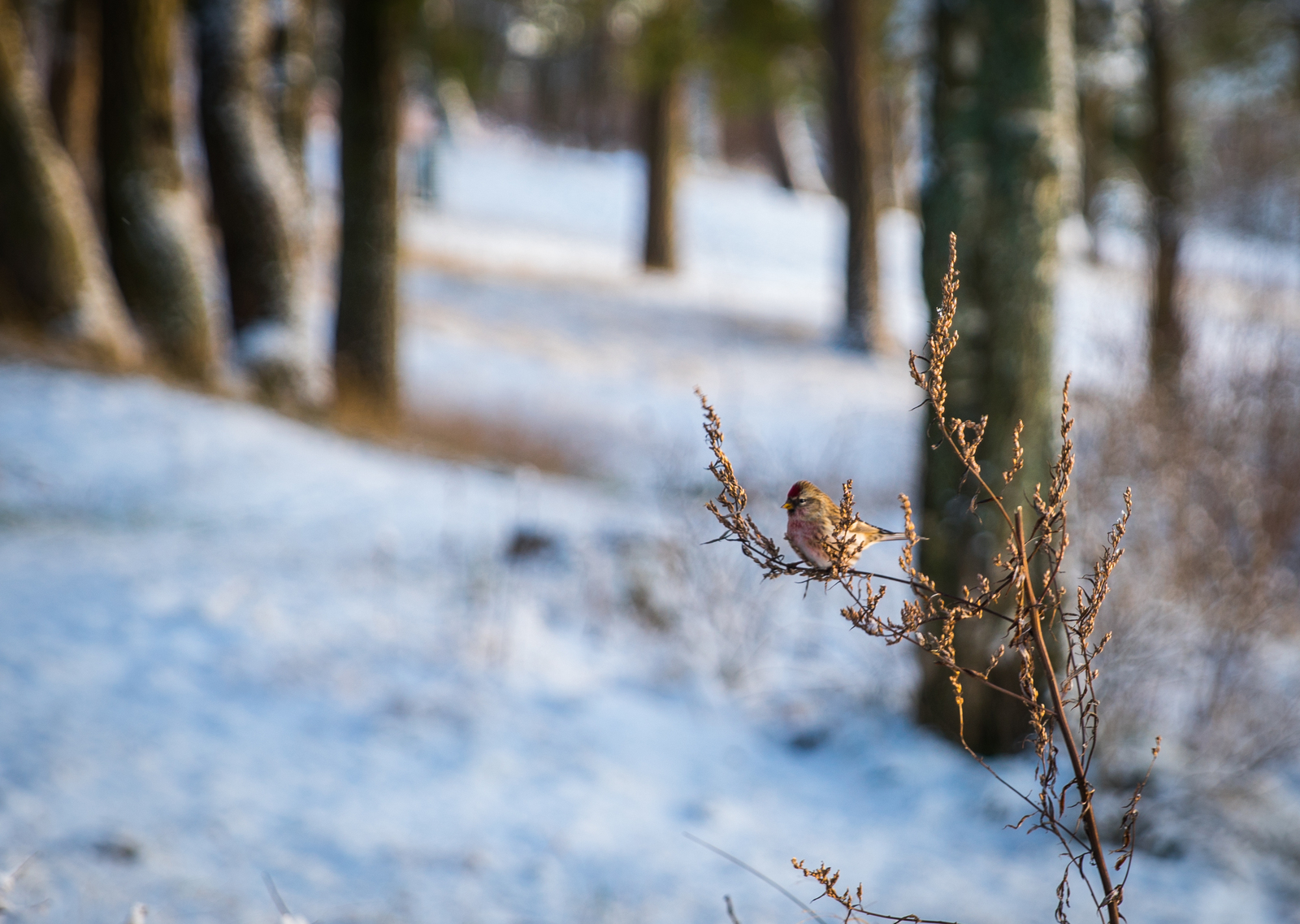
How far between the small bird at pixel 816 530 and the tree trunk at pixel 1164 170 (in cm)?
555

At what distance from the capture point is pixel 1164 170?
26.1 feet

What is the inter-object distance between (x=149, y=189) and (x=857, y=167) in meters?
8.12

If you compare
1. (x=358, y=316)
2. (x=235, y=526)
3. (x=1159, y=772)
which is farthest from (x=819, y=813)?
(x=358, y=316)

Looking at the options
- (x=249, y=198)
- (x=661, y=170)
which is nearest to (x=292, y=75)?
→ (x=249, y=198)

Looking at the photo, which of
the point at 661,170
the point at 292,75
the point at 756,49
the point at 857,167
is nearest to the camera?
the point at 292,75

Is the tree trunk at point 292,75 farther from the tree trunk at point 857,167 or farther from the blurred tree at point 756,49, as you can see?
the tree trunk at point 857,167

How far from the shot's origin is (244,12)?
650 centimetres

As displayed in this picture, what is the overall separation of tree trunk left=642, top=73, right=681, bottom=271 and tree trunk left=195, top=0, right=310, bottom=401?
813 cm

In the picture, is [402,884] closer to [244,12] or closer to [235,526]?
[235,526]

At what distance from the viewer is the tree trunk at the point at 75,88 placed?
9.95m

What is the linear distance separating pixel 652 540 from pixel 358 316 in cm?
350

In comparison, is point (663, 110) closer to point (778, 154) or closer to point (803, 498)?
point (778, 154)

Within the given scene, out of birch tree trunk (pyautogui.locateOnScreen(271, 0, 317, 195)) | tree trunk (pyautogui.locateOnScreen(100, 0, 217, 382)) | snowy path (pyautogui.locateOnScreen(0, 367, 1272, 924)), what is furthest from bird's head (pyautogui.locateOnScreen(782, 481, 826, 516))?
birch tree trunk (pyautogui.locateOnScreen(271, 0, 317, 195))

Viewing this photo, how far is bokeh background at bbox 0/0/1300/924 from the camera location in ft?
9.39
